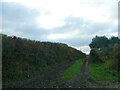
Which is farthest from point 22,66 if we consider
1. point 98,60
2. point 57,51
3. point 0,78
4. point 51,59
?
point 98,60

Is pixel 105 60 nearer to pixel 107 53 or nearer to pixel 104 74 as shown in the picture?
pixel 107 53

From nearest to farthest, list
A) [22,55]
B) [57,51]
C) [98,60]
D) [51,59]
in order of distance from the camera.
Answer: [22,55], [51,59], [57,51], [98,60]

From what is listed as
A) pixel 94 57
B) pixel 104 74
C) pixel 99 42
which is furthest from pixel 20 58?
pixel 99 42

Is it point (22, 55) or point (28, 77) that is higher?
point (22, 55)

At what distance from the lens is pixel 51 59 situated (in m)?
29.1

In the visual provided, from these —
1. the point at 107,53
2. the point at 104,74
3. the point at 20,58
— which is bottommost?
the point at 104,74

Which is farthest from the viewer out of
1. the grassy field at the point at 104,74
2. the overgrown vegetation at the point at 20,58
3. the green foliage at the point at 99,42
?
the green foliage at the point at 99,42

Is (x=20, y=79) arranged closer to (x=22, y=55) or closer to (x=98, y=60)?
(x=22, y=55)

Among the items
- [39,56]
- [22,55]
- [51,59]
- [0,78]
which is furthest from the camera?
[51,59]

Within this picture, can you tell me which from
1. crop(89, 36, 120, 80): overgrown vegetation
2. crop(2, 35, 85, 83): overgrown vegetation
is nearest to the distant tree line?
crop(89, 36, 120, 80): overgrown vegetation

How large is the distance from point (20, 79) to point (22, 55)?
356 cm

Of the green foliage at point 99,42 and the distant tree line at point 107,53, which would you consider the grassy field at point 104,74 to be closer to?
the distant tree line at point 107,53

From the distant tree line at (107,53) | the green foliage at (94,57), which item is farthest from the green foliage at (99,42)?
the green foliage at (94,57)

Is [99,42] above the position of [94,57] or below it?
above
